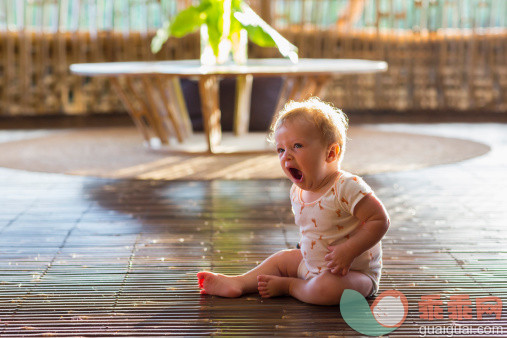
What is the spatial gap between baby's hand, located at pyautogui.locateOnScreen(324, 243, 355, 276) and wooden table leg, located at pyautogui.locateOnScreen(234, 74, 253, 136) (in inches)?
100

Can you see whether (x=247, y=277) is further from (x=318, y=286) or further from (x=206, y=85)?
(x=206, y=85)

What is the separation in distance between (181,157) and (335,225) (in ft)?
7.12

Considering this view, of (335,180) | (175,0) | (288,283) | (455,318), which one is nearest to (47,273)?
(288,283)

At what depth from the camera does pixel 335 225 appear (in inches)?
60.8

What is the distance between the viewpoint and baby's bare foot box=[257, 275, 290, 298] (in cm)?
155

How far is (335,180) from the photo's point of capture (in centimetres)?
156

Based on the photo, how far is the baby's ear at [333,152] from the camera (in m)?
1.54

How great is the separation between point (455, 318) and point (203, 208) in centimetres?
123

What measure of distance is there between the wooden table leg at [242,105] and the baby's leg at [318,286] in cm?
249

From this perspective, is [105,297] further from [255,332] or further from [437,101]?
[437,101]

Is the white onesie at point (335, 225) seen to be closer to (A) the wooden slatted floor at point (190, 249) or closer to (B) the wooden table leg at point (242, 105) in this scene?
(A) the wooden slatted floor at point (190, 249)

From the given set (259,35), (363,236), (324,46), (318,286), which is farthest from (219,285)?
(324,46)

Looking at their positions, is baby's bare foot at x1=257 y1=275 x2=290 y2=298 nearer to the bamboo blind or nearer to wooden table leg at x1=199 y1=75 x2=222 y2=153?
wooden table leg at x1=199 y1=75 x2=222 y2=153

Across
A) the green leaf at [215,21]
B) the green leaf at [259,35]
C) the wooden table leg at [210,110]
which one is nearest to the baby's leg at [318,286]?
the green leaf at [259,35]
